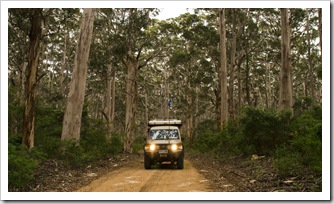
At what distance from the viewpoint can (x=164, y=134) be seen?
12805 millimetres

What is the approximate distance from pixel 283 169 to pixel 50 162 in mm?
6820

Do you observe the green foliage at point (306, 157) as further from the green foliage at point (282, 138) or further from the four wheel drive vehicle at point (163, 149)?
the four wheel drive vehicle at point (163, 149)

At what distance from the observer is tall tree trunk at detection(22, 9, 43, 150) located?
10.5m

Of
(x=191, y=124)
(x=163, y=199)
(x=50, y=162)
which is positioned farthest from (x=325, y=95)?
(x=191, y=124)

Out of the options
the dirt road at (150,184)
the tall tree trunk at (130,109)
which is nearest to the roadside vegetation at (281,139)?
the dirt road at (150,184)

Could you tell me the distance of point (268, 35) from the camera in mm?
30969

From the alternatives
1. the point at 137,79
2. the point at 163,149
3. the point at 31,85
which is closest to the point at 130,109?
the point at 137,79

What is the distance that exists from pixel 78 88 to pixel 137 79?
10.1m

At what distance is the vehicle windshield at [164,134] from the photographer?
41.7 feet

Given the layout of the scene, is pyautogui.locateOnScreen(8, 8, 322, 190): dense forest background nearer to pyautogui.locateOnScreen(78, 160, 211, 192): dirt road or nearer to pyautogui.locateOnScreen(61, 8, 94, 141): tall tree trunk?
pyautogui.locateOnScreen(61, 8, 94, 141): tall tree trunk

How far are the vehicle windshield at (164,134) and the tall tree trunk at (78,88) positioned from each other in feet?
9.19

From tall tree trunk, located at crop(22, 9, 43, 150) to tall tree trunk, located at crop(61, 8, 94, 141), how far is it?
191 centimetres

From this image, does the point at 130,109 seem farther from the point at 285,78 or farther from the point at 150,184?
the point at 150,184
